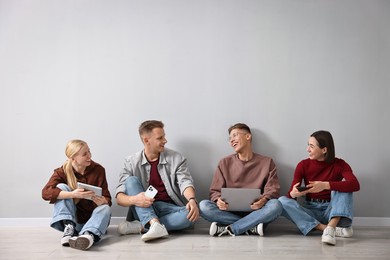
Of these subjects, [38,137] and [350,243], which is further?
[38,137]

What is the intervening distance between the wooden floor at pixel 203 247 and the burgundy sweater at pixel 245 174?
1.26ft

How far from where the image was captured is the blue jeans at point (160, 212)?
3.65m

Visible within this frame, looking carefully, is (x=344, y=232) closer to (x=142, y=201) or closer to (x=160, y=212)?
(x=160, y=212)

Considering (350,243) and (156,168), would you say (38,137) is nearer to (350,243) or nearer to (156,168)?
(156,168)

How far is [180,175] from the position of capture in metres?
3.93

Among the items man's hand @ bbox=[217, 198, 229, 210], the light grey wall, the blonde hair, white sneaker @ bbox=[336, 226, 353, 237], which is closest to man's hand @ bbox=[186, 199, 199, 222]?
man's hand @ bbox=[217, 198, 229, 210]

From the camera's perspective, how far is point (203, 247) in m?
3.26

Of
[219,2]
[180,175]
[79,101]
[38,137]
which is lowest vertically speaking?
[180,175]

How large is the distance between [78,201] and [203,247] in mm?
1053

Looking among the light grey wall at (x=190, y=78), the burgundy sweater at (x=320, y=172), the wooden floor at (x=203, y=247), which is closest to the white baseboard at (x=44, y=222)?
the light grey wall at (x=190, y=78)

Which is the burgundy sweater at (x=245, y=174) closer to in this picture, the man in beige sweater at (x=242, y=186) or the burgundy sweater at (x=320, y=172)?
the man in beige sweater at (x=242, y=186)

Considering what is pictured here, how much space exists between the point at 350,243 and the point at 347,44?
1.71 m

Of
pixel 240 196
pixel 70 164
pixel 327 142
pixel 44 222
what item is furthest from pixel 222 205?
pixel 44 222

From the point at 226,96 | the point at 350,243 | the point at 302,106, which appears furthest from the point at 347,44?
the point at 350,243
